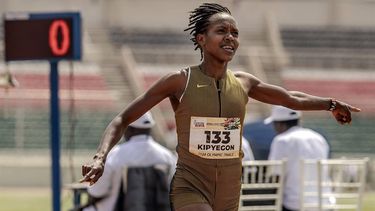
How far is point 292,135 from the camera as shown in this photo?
370 inches

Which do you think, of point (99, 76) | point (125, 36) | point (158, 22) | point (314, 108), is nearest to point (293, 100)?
point (314, 108)

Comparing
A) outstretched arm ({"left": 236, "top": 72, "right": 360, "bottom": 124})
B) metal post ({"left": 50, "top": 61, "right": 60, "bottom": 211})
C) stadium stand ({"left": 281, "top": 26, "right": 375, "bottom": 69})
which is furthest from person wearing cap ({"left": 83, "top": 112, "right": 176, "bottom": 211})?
stadium stand ({"left": 281, "top": 26, "right": 375, "bottom": 69})

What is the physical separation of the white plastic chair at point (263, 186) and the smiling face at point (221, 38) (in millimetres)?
3327

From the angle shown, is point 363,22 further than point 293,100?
Yes

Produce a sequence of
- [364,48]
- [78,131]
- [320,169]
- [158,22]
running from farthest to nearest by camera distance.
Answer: [158,22] < [364,48] < [78,131] < [320,169]

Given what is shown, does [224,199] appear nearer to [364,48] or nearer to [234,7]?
[364,48]

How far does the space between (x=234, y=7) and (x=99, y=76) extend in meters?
6.89

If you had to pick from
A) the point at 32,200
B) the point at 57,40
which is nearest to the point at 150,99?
the point at 57,40

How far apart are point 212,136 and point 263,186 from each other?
3.52 metres

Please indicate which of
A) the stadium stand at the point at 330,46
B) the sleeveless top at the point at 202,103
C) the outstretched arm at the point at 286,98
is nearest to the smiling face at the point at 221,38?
the sleeveless top at the point at 202,103

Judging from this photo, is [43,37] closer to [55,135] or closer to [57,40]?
[57,40]

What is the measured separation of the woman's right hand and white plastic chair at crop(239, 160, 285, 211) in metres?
3.76

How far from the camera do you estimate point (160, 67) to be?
3134 cm

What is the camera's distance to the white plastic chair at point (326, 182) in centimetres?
909
